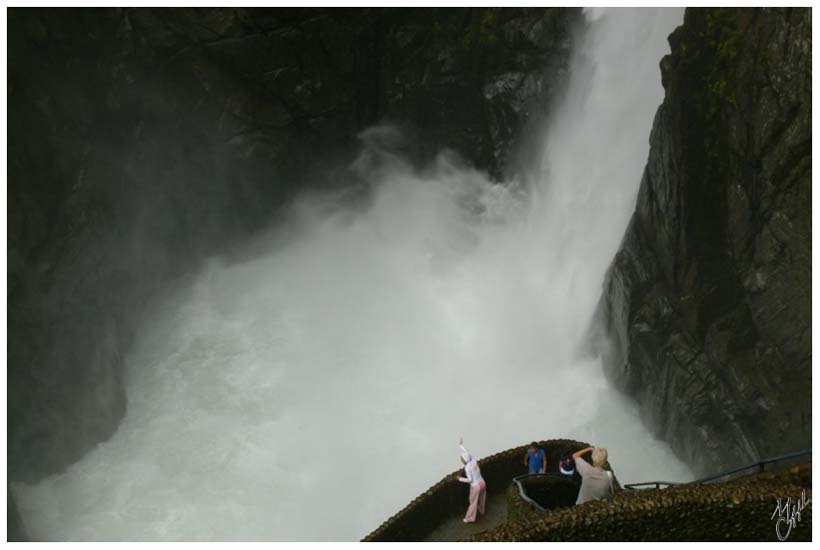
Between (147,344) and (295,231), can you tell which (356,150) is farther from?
(147,344)

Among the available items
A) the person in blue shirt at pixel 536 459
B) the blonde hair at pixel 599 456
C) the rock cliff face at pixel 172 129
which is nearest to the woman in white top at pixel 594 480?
the blonde hair at pixel 599 456

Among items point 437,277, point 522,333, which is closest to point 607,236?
point 522,333

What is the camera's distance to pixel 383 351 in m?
31.8

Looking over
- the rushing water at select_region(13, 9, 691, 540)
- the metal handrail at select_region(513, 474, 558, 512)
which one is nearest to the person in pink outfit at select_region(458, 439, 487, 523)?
the metal handrail at select_region(513, 474, 558, 512)

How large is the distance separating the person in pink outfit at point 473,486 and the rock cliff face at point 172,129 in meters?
16.4

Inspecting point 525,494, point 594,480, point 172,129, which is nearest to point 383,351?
point 172,129

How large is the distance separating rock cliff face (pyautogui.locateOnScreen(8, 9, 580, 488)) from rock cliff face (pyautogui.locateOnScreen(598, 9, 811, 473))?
1343 cm

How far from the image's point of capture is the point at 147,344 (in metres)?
32.2

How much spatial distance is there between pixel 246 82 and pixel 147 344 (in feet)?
39.9

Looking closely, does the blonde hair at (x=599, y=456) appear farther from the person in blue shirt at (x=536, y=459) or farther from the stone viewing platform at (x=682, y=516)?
the person in blue shirt at (x=536, y=459)

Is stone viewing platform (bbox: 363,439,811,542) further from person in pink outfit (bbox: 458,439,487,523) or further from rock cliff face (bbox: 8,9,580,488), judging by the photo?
rock cliff face (bbox: 8,9,580,488)

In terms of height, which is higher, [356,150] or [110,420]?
[356,150]

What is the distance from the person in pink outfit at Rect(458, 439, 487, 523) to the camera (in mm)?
15338

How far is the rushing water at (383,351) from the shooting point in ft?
83.9
